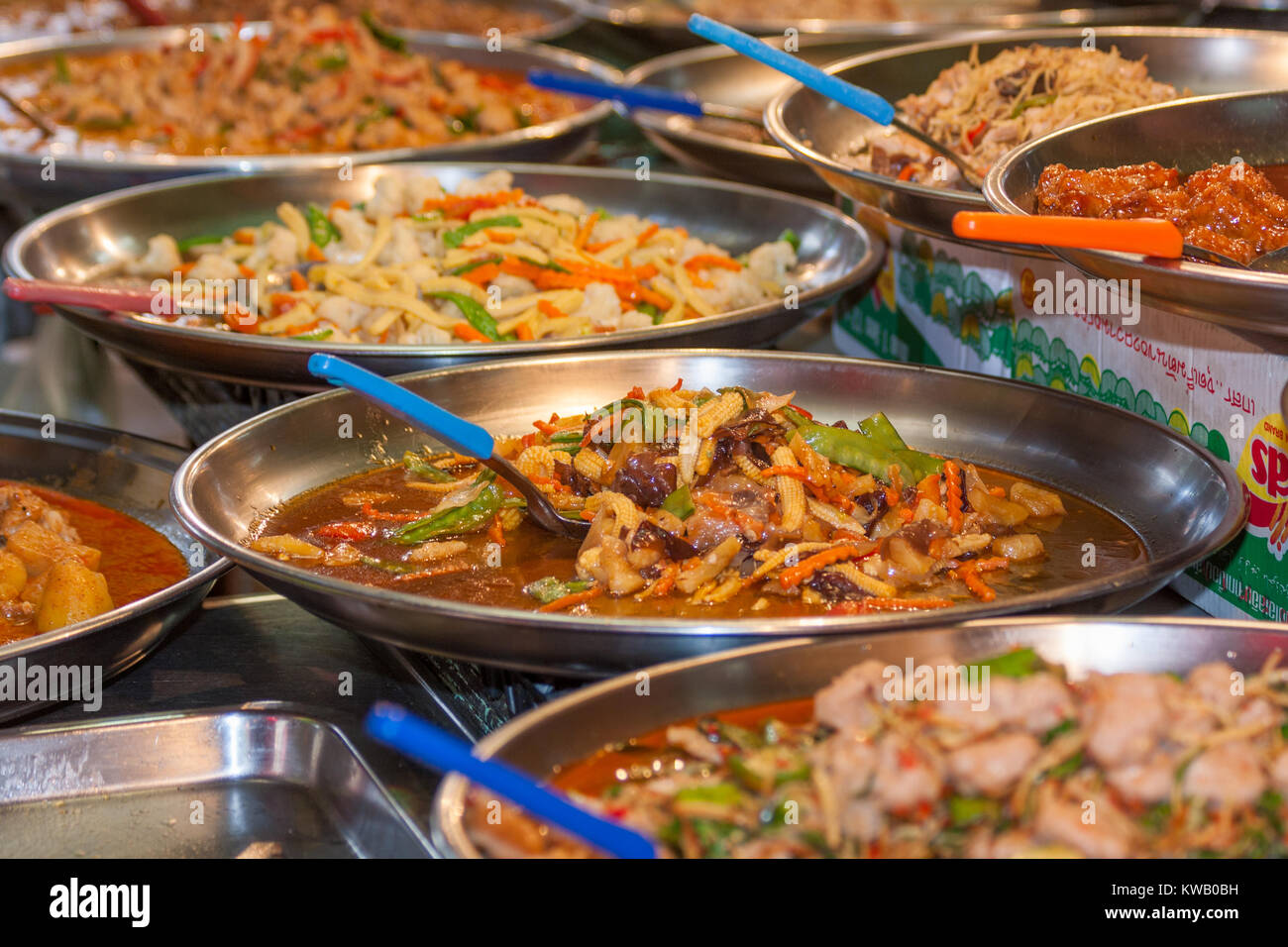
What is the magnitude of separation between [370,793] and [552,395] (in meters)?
0.86

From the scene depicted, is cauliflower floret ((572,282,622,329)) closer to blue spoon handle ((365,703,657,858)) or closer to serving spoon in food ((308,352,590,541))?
serving spoon in food ((308,352,590,541))

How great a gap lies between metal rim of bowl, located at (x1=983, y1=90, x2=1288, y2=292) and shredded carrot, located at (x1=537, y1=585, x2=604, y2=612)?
0.71m

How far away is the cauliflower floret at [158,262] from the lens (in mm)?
3201

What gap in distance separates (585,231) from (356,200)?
809 mm

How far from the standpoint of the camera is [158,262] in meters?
3.20

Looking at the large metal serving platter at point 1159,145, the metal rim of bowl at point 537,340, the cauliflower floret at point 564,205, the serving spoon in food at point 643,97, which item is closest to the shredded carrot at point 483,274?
the cauliflower floret at point 564,205

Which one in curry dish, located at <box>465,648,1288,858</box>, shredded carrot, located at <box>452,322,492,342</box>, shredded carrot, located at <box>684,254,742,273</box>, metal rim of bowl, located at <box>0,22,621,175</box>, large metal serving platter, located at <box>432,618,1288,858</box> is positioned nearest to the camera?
curry dish, located at <box>465,648,1288,858</box>

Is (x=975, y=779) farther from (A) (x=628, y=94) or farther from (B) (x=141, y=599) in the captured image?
(A) (x=628, y=94)

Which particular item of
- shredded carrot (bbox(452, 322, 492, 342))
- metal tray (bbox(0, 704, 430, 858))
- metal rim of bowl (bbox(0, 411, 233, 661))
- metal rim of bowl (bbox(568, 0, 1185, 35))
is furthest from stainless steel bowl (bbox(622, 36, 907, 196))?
metal tray (bbox(0, 704, 430, 858))

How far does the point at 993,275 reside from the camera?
254 centimetres

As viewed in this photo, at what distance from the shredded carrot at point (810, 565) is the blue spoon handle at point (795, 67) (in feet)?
3.40

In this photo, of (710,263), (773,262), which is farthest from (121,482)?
(773,262)

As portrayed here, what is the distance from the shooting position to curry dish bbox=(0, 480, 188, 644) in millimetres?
1987
